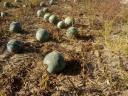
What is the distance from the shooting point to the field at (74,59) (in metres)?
5.89

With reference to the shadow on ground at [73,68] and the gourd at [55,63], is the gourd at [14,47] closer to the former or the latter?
the gourd at [55,63]

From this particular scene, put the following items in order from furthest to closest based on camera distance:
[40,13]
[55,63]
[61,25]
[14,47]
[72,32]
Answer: [40,13] < [61,25] < [72,32] < [14,47] < [55,63]

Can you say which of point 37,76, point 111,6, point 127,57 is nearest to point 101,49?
point 127,57

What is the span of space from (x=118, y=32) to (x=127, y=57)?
1729 mm

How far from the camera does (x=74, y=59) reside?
6859 millimetres

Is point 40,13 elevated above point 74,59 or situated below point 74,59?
above

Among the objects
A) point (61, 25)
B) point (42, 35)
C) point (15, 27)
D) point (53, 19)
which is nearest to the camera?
point (42, 35)

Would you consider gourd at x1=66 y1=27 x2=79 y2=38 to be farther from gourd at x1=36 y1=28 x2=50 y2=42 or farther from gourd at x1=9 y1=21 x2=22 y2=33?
gourd at x1=9 y1=21 x2=22 y2=33

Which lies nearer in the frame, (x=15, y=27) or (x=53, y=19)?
(x=15, y=27)

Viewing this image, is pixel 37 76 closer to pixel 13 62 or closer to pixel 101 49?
pixel 13 62

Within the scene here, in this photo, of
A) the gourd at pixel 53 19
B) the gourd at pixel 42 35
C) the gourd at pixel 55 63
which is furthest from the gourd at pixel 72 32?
the gourd at pixel 55 63

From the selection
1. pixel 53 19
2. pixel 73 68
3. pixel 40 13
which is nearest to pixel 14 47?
pixel 73 68

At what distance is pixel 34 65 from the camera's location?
265 inches

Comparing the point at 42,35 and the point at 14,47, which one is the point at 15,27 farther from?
the point at 14,47
